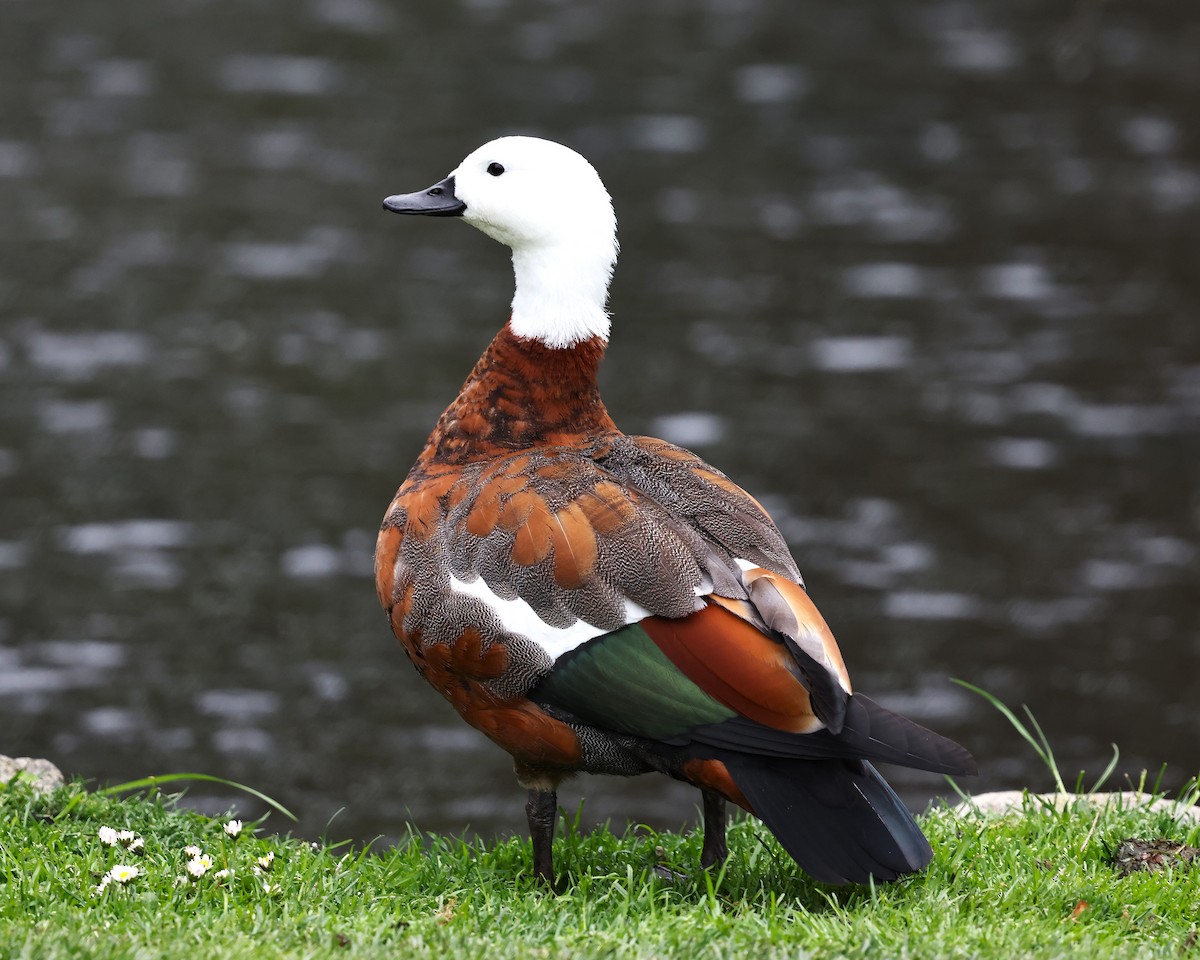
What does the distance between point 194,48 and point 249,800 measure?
10.1m

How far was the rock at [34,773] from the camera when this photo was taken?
5.36 meters

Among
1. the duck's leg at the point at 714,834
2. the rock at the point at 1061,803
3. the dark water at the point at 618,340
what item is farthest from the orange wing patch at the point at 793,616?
the dark water at the point at 618,340

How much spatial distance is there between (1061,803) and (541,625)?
1.96m

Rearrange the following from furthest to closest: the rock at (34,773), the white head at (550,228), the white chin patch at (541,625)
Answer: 1. the rock at (34,773)
2. the white head at (550,228)
3. the white chin patch at (541,625)

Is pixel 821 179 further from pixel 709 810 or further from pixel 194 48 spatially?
pixel 709 810

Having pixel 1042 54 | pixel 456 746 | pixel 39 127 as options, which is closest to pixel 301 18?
pixel 39 127

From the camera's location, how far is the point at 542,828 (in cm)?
486

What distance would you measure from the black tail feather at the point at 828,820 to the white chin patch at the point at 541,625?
0.44 metres

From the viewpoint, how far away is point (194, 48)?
15953 mm

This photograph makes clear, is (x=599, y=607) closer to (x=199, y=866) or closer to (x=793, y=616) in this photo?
(x=793, y=616)

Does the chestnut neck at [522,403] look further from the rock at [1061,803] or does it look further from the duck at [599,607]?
the rock at [1061,803]

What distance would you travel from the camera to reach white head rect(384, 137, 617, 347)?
523 centimetres

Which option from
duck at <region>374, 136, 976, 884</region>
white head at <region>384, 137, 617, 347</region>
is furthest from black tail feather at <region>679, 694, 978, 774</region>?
white head at <region>384, 137, 617, 347</region>

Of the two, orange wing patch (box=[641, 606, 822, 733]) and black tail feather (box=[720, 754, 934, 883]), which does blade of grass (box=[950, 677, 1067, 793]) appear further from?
orange wing patch (box=[641, 606, 822, 733])
